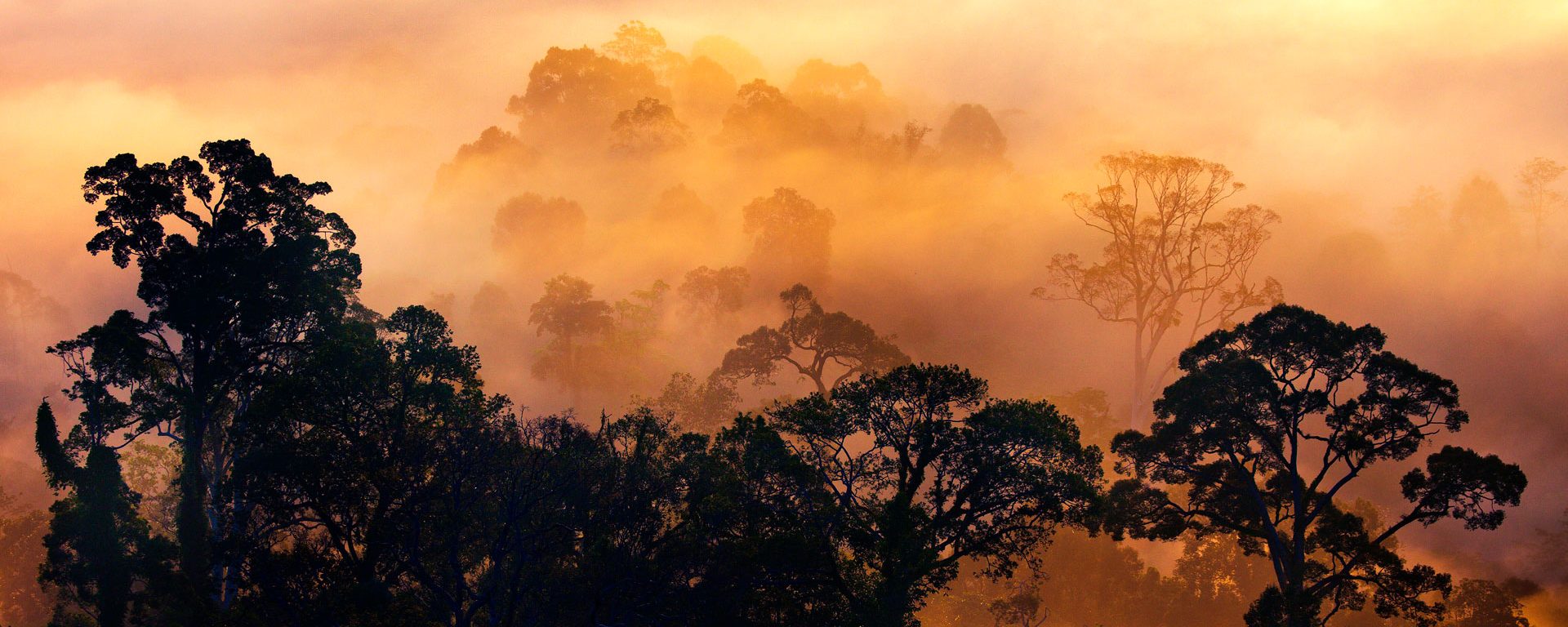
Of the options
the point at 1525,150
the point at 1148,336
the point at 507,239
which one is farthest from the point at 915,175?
the point at 1525,150

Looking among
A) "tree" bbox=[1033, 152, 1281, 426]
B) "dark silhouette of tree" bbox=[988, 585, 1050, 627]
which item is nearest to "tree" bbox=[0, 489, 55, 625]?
"dark silhouette of tree" bbox=[988, 585, 1050, 627]

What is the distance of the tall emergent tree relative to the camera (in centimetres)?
3406

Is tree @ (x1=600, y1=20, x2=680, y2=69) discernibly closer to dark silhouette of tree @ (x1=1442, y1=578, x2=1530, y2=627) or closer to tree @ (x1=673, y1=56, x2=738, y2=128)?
tree @ (x1=673, y1=56, x2=738, y2=128)

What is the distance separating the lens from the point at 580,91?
180 m

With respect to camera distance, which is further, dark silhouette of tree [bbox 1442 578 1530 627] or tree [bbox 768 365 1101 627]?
dark silhouette of tree [bbox 1442 578 1530 627]

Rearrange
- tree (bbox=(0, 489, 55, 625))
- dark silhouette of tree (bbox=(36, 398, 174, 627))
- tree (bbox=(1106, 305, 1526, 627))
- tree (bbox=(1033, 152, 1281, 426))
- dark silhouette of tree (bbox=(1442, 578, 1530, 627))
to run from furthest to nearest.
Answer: tree (bbox=(1033, 152, 1281, 426))
tree (bbox=(0, 489, 55, 625))
dark silhouette of tree (bbox=(1442, 578, 1530, 627))
dark silhouette of tree (bbox=(36, 398, 174, 627))
tree (bbox=(1106, 305, 1526, 627))

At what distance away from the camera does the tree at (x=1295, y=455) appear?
101ft

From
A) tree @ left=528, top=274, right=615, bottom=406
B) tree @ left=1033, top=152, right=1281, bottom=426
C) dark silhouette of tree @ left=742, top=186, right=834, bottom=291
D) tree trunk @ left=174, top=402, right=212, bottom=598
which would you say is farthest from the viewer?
dark silhouette of tree @ left=742, top=186, right=834, bottom=291

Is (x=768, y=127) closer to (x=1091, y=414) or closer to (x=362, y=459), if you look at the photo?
(x=1091, y=414)

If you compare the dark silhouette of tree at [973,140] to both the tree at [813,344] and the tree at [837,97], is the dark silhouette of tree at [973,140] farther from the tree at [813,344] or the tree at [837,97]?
the tree at [813,344]

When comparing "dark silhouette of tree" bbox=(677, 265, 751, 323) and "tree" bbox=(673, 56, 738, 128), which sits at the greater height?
"tree" bbox=(673, 56, 738, 128)

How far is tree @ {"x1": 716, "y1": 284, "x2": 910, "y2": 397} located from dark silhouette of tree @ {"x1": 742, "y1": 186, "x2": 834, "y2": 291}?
48941mm

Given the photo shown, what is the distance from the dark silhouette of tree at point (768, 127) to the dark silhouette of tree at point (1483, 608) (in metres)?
124

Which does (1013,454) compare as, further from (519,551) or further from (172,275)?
(172,275)
